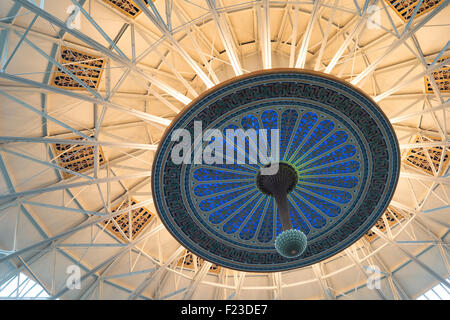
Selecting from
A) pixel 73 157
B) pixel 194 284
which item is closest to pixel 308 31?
pixel 73 157

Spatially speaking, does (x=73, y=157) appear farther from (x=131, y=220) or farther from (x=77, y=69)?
(x=131, y=220)

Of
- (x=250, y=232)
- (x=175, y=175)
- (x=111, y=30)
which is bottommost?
(x=250, y=232)

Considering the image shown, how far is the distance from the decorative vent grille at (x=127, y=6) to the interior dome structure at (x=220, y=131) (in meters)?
0.08

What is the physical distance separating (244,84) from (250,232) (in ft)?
21.6

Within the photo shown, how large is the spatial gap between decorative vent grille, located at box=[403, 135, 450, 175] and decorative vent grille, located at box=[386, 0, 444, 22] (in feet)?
20.9

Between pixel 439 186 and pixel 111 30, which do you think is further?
pixel 439 186

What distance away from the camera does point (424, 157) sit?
19.7 m

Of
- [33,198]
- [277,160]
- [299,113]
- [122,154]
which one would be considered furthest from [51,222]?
[299,113]

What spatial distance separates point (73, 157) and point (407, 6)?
54.5ft

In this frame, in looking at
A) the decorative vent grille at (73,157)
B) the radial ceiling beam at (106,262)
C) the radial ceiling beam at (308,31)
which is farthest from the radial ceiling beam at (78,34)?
the radial ceiling beam at (106,262)

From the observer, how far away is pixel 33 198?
58.5 feet

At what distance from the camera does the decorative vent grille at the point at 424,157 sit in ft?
63.7

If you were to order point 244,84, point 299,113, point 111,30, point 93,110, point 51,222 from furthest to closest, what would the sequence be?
point 51,222, point 93,110, point 111,30, point 299,113, point 244,84

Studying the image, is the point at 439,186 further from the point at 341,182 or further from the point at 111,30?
the point at 111,30
